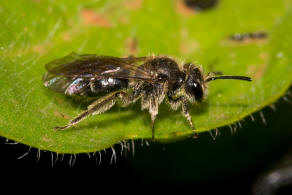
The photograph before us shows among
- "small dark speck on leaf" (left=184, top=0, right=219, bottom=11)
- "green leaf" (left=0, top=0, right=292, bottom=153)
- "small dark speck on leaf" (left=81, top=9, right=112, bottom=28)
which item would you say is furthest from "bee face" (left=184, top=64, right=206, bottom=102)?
"small dark speck on leaf" (left=184, top=0, right=219, bottom=11)

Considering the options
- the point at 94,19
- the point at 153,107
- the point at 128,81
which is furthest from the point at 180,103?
the point at 94,19

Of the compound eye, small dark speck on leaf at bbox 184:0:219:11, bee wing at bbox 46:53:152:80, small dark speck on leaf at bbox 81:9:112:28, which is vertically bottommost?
the compound eye

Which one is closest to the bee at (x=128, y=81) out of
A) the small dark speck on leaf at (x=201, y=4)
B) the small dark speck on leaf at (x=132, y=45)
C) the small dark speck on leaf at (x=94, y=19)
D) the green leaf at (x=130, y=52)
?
the green leaf at (x=130, y=52)

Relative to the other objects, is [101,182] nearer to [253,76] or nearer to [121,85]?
[121,85]

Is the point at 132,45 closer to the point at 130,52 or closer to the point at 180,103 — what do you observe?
the point at 130,52

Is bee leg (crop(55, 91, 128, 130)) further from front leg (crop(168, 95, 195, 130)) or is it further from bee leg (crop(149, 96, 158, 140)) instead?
front leg (crop(168, 95, 195, 130))

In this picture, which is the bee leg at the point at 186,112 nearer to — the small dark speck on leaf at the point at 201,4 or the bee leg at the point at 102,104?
the bee leg at the point at 102,104

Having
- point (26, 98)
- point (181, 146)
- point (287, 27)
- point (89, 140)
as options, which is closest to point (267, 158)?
point (181, 146)
